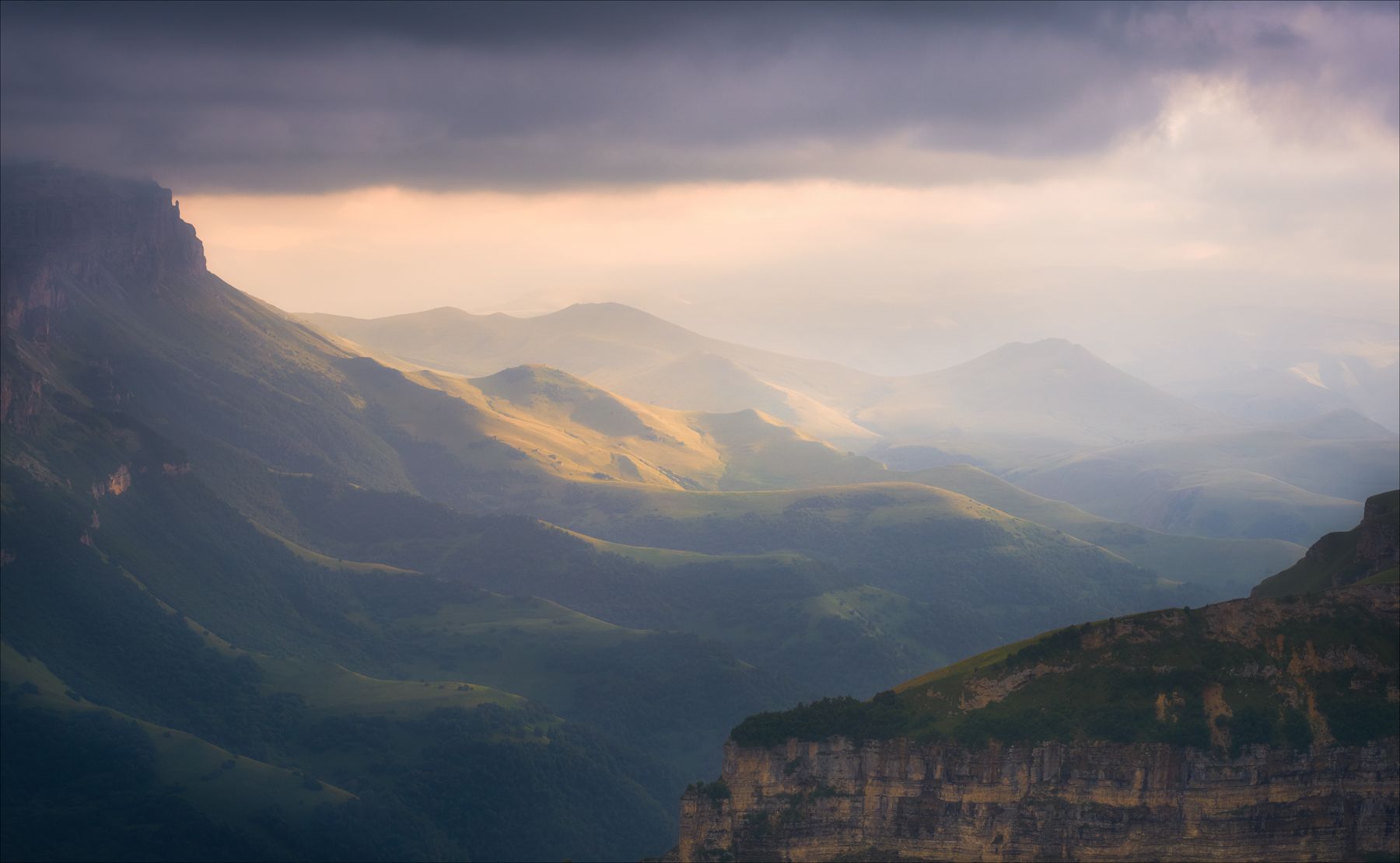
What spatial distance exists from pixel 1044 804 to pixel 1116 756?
620 cm

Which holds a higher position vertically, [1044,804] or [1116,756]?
[1116,756]

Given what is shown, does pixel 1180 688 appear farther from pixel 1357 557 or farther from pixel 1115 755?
pixel 1357 557

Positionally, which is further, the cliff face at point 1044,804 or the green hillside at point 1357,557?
the green hillside at point 1357,557

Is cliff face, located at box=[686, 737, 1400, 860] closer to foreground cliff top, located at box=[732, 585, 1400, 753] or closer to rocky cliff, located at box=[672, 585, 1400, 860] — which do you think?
rocky cliff, located at box=[672, 585, 1400, 860]

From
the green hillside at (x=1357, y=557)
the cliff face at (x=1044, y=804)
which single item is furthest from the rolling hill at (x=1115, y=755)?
the green hillside at (x=1357, y=557)

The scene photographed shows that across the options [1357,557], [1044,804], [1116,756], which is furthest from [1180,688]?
[1357,557]

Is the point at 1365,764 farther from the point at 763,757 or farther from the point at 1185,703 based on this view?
the point at 763,757

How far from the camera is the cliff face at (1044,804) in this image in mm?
109312

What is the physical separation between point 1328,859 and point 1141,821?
12.8 metres

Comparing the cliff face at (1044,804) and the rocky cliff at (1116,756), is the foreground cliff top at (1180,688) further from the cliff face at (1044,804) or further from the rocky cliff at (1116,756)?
the cliff face at (1044,804)

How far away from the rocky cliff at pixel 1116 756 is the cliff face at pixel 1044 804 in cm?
11

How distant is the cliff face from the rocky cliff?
0.11 metres

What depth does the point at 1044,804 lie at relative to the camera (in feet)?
367

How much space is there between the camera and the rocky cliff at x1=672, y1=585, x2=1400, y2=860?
360 ft
